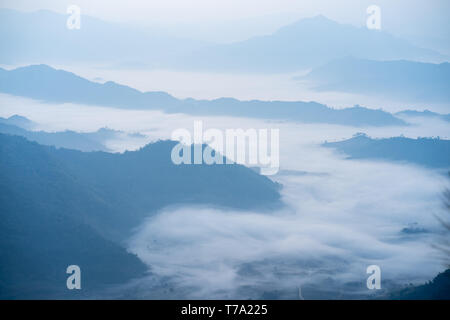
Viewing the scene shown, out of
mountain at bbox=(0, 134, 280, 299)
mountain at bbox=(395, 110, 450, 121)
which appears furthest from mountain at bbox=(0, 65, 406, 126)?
Answer: mountain at bbox=(0, 134, 280, 299)

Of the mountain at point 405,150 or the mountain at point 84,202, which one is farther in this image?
the mountain at point 405,150

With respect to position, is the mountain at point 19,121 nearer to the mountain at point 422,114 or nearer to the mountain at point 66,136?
the mountain at point 66,136

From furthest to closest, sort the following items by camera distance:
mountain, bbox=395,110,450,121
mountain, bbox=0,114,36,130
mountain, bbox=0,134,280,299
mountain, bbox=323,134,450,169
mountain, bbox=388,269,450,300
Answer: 1. mountain, bbox=395,110,450,121
2. mountain, bbox=0,114,36,130
3. mountain, bbox=323,134,450,169
4. mountain, bbox=0,134,280,299
5. mountain, bbox=388,269,450,300

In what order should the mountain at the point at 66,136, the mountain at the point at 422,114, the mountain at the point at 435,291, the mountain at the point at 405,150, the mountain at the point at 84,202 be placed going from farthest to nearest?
the mountain at the point at 422,114
the mountain at the point at 405,150
the mountain at the point at 66,136
the mountain at the point at 84,202
the mountain at the point at 435,291

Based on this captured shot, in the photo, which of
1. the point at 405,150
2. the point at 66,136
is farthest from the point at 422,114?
the point at 66,136

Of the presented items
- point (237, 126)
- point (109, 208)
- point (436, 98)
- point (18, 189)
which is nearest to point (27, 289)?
point (18, 189)

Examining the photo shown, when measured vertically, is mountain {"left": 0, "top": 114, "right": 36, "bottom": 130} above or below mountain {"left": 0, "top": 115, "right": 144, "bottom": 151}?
above

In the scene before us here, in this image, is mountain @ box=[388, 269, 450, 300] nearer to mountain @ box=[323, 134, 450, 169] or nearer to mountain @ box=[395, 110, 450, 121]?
mountain @ box=[323, 134, 450, 169]

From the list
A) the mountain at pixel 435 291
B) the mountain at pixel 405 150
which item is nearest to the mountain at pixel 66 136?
the mountain at pixel 405 150
